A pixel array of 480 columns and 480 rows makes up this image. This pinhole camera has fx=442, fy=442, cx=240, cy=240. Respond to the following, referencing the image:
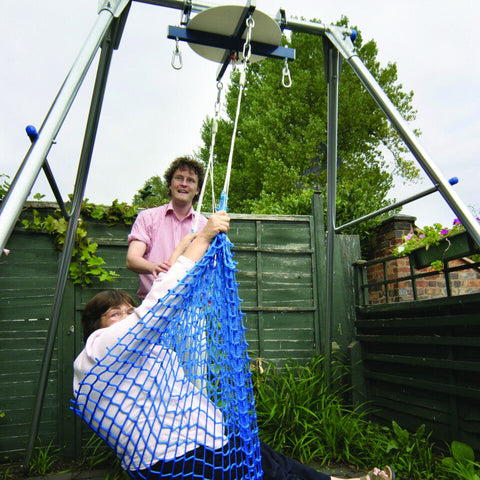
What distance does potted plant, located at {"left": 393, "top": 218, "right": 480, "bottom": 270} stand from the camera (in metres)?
1.79

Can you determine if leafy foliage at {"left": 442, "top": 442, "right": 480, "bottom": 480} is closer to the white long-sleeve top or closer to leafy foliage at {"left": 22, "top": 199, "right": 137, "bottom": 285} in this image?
the white long-sleeve top

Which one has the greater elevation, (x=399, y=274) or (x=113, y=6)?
(x=113, y=6)

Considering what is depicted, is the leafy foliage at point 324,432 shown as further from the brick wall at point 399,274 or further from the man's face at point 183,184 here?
the brick wall at point 399,274

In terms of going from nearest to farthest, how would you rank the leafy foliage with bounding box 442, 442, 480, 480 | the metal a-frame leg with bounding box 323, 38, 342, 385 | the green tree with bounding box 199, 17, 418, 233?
the leafy foliage with bounding box 442, 442, 480, 480
the metal a-frame leg with bounding box 323, 38, 342, 385
the green tree with bounding box 199, 17, 418, 233

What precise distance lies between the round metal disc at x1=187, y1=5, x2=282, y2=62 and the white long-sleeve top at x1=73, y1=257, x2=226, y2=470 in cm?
90

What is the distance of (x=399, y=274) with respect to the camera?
3.97 m

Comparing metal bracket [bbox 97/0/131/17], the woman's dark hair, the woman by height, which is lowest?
the woman

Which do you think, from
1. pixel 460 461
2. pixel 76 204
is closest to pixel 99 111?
pixel 76 204

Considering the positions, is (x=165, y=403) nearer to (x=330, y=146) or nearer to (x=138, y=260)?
(x=138, y=260)

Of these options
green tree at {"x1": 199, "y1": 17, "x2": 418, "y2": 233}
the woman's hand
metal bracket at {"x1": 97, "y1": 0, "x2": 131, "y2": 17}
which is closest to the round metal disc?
metal bracket at {"x1": 97, "y1": 0, "x2": 131, "y2": 17}

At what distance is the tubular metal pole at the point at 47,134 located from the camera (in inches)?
33.7

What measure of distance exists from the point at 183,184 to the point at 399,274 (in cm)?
→ 277

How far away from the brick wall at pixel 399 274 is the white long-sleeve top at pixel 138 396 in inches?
116

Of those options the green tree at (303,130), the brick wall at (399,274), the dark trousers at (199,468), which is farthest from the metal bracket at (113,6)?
the green tree at (303,130)
